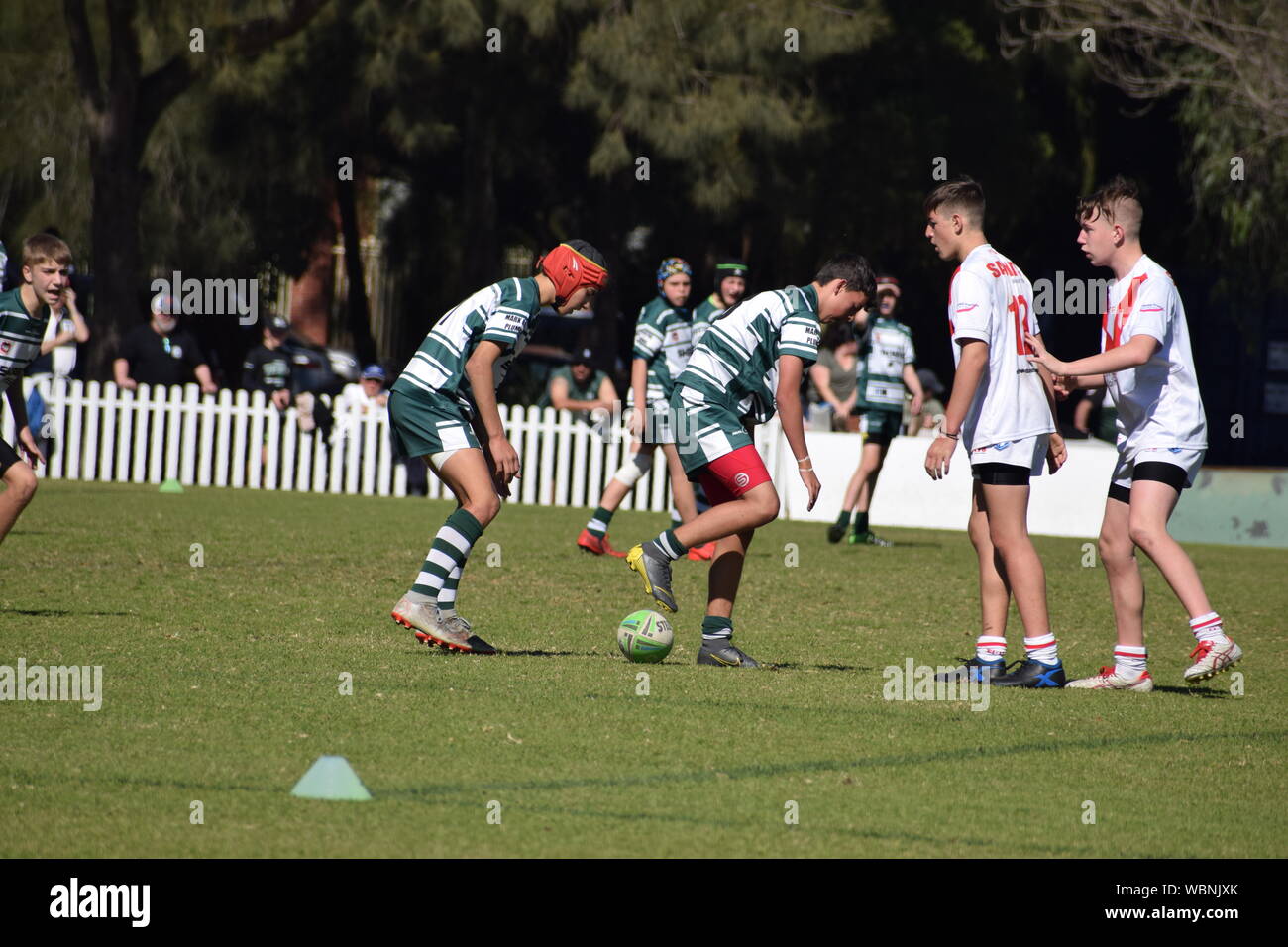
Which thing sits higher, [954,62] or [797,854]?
[954,62]

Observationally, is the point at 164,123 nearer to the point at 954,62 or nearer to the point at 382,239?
the point at 382,239

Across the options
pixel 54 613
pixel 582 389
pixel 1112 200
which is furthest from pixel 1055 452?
pixel 582 389

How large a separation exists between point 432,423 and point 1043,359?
274 centimetres

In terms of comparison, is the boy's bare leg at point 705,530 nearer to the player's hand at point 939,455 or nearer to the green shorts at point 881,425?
the player's hand at point 939,455

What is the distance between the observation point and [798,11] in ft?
74.1

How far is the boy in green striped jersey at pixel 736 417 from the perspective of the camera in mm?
7926

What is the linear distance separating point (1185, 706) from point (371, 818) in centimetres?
398

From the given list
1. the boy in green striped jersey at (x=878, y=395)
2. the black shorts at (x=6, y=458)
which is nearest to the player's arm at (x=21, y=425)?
the black shorts at (x=6, y=458)

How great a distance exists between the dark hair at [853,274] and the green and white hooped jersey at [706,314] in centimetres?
497

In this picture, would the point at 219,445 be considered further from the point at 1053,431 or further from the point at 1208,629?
the point at 1208,629

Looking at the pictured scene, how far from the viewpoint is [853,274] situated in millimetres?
8000

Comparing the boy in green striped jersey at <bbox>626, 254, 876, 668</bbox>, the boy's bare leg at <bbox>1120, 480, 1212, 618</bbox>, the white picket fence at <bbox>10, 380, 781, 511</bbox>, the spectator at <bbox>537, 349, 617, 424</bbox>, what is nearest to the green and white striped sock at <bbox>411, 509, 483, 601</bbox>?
the boy in green striped jersey at <bbox>626, 254, 876, 668</bbox>
